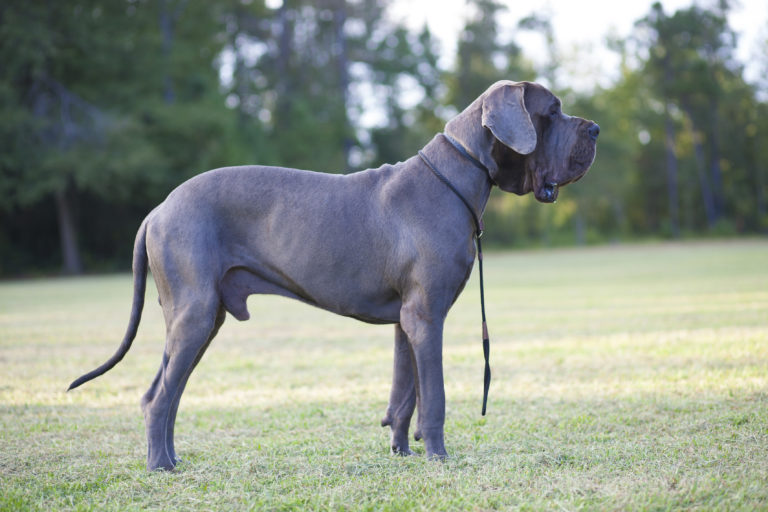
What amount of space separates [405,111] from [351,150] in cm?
→ 534

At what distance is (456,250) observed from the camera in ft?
11.7

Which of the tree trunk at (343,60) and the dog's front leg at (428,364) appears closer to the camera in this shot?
the dog's front leg at (428,364)

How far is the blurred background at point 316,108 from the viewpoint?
2912 cm

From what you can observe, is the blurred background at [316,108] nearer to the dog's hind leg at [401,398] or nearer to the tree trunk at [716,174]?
the tree trunk at [716,174]

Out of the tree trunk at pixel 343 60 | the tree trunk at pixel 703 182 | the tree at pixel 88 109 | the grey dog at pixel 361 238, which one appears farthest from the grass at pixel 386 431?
the tree trunk at pixel 703 182

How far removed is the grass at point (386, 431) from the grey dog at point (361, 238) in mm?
420

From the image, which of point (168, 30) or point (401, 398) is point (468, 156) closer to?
point (401, 398)

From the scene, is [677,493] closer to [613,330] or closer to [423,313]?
[423,313]

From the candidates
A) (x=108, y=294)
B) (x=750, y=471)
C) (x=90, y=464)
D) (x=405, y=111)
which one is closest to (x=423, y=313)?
(x=750, y=471)

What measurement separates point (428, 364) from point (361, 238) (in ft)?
2.49

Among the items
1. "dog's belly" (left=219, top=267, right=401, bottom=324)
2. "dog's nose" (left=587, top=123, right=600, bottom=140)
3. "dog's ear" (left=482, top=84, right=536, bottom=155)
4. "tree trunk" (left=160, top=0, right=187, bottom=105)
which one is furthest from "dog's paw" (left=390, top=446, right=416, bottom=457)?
"tree trunk" (left=160, top=0, right=187, bottom=105)

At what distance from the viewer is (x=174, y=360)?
3539mm

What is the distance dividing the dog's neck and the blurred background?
26.9 meters

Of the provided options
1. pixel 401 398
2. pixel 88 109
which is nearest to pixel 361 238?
pixel 401 398
